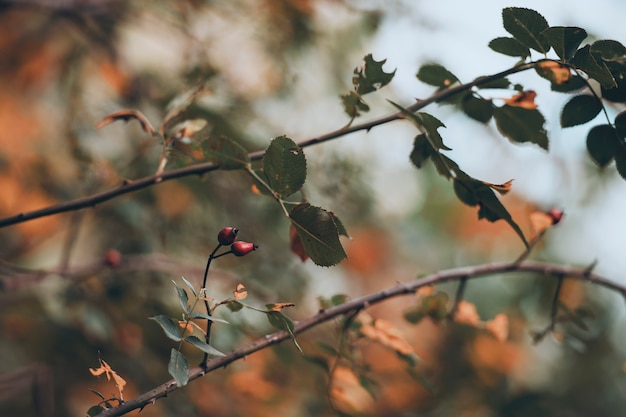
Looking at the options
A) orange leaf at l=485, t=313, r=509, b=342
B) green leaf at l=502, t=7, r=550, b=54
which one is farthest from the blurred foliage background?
green leaf at l=502, t=7, r=550, b=54

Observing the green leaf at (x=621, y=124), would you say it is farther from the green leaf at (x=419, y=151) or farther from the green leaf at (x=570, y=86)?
the green leaf at (x=419, y=151)

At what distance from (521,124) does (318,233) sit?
8.6 inches

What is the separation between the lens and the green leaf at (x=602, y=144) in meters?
0.52

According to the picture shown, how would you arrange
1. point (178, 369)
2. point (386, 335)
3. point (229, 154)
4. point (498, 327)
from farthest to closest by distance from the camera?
point (498, 327) < point (386, 335) < point (229, 154) < point (178, 369)

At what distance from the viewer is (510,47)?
0.48 meters

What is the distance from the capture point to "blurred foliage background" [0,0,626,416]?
3.28 ft

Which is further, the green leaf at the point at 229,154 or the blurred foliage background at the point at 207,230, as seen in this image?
the blurred foliage background at the point at 207,230

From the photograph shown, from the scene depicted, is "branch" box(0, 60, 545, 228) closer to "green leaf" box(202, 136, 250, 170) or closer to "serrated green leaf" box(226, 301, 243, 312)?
"green leaf" box(202, 136, 250, 170)

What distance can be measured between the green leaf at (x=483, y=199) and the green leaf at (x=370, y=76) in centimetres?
10

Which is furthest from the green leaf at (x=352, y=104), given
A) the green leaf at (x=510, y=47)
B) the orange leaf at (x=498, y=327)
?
the orange leaf at (x=498, y=327)

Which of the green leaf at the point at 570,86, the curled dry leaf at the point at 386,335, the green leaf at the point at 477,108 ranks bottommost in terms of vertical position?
the curled dry leaf at the point at 386,335

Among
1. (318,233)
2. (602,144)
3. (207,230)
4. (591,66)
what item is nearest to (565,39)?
(591,66)

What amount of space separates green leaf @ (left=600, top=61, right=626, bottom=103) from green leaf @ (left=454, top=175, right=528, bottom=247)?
128 millimetres

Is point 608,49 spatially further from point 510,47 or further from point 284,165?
point 284,165
